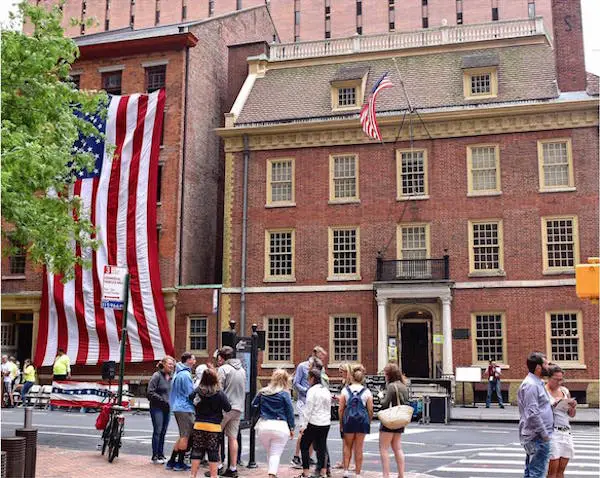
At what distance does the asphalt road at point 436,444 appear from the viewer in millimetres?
13383

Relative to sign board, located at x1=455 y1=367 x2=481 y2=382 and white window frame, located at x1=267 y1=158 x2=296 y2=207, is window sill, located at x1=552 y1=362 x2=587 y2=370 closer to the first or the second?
sign board, located at x1=455 y1=367 x2=481 y2=382

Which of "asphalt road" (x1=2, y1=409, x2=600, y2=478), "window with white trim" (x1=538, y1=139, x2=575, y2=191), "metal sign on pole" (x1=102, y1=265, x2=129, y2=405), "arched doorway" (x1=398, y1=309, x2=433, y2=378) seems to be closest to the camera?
"asphalt road" (x1=2, y1=409, x2=600, y2=478)

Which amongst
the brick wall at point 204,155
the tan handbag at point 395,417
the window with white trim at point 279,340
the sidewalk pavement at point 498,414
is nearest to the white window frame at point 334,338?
the window with white trim at point 279,340

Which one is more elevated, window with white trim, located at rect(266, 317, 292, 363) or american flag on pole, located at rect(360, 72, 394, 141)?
american flag on pole, located at rect(360, 72, 394, 141)

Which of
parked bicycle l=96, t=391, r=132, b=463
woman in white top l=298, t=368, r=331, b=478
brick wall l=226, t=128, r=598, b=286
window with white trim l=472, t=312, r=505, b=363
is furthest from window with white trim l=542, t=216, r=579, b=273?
parked bicycle l=96, t=391, r=132, b=463

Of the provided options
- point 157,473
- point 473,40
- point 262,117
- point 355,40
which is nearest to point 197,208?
point 262,117

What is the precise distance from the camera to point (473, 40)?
34750mm

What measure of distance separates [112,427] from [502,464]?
23.3 feet

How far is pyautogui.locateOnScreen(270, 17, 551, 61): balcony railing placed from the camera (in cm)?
3472

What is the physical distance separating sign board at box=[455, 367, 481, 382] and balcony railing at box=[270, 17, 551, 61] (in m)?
15.2

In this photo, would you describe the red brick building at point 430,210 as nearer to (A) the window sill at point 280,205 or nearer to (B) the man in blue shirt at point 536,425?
(A) the window sill at point 280,205

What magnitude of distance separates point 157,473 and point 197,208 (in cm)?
2457

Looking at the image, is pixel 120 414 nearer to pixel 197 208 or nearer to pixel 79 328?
pixel 79 328

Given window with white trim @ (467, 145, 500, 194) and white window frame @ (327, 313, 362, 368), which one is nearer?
window with white trim @ (467, 145, 500, 194)
